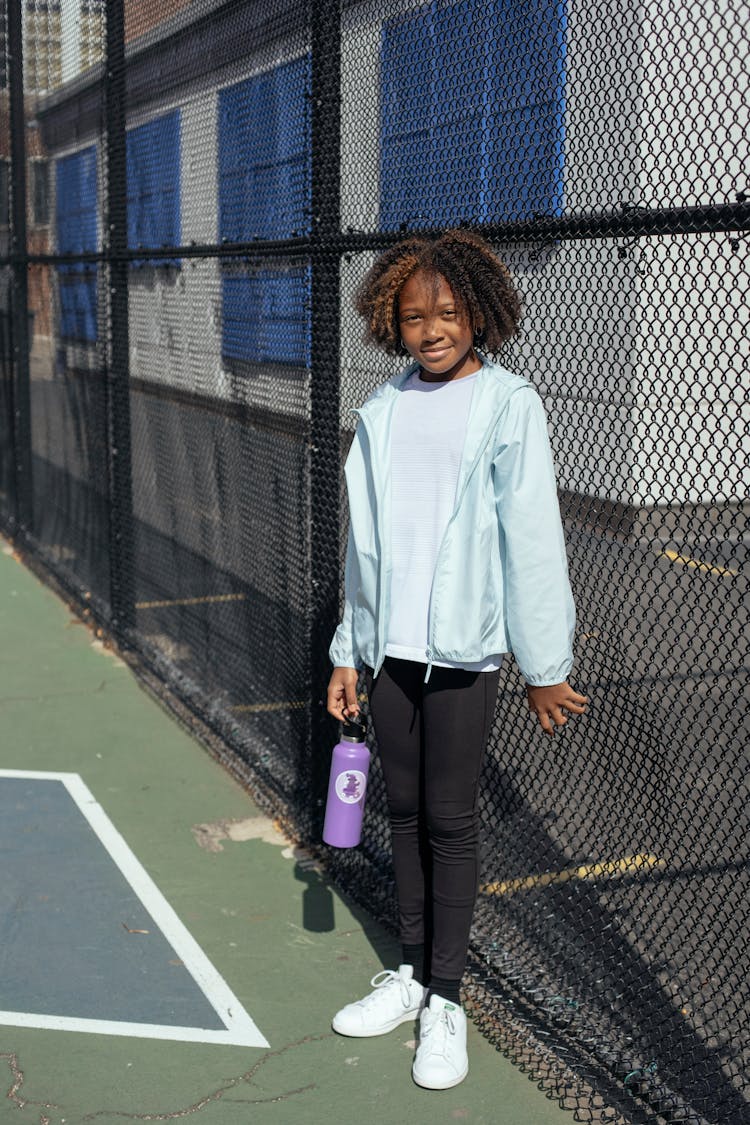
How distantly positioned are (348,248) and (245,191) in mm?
1528

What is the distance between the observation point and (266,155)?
5.08 metres

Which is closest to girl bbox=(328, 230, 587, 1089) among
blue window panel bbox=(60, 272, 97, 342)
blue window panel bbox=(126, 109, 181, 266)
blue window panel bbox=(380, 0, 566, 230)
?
blue window panel bbox=(380, 0, 566, 230)

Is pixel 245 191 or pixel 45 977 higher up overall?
pixel 245 191

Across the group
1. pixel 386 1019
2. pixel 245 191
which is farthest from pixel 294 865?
pixel 245 191

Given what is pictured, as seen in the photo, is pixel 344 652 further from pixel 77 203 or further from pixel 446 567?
pixel 77 203

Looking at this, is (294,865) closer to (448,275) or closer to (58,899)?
(58,899)

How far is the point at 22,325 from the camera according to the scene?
9.54m

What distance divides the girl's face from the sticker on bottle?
3.51 feet

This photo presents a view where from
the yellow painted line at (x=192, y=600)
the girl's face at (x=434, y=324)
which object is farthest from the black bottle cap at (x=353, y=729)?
the yellow painted line at (x=192, y=600)

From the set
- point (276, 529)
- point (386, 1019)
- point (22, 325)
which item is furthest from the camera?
point (22, 325)

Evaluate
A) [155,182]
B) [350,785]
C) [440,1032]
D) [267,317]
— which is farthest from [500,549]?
[155,182]

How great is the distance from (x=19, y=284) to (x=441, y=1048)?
24.8 ft

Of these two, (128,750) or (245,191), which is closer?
(245,191)

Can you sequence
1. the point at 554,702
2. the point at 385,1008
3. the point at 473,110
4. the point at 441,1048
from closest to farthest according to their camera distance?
the point at 554,702
the point at 441,1048
the point at 385,1008
the point at 473,110
